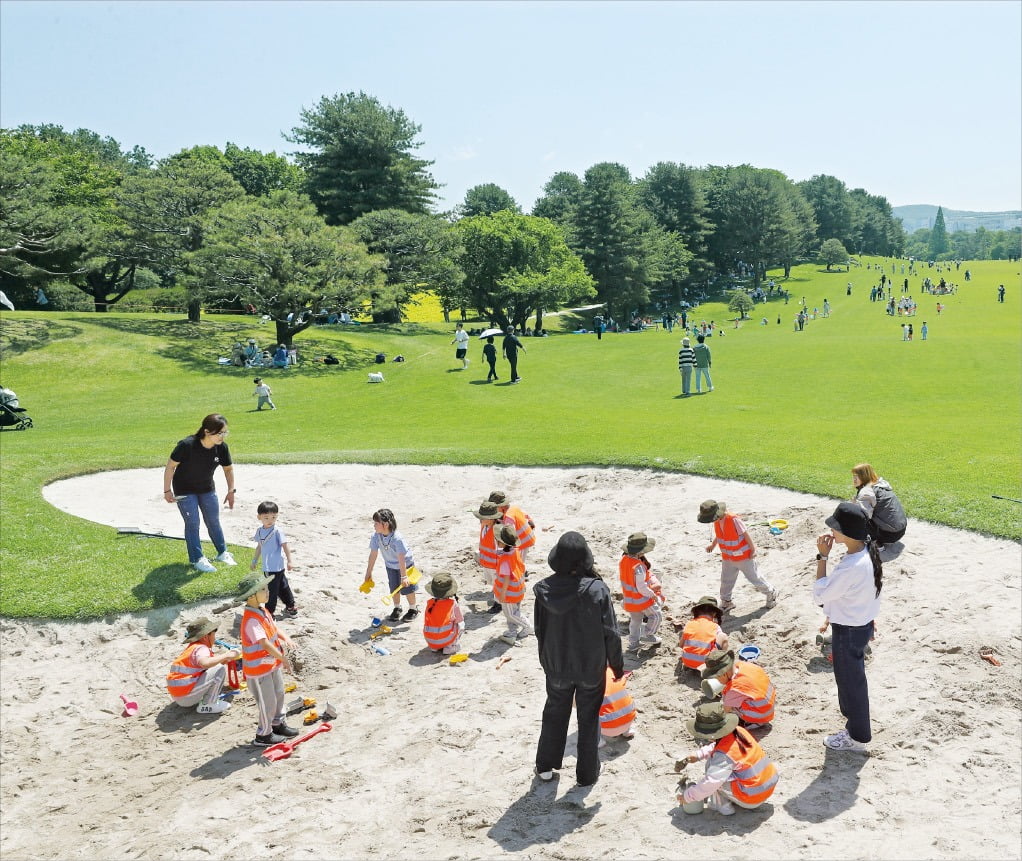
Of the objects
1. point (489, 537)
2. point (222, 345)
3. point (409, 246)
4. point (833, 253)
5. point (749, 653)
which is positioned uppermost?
point (833, 253)

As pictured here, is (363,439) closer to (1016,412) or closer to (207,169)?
(1016,412)

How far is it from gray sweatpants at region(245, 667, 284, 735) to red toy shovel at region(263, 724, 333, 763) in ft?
0.64

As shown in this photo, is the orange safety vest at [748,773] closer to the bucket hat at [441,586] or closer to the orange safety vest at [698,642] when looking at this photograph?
the orange safety vest at [698,642]

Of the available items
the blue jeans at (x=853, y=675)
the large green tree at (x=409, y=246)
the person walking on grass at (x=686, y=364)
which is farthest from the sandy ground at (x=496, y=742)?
the large green tree at (x=409, y=246)

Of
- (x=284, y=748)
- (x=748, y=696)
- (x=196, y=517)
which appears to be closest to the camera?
(x=748, y=696)

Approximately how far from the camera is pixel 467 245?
206ft

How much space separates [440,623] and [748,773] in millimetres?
5029

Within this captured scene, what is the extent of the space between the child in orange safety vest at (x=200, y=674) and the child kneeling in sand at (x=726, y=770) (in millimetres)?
5968

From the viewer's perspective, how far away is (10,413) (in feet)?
90.1

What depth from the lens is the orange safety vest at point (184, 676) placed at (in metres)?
10.1

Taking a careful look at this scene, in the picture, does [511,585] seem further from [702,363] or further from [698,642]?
[702,363]

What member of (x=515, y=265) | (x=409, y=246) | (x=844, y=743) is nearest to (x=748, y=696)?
(x=844, y=743)

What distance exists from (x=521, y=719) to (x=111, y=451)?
632 inches

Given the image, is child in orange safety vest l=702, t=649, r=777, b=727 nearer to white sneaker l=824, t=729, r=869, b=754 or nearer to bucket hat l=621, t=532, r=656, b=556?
white sneaker l=824, t=729, r=869, b=754
